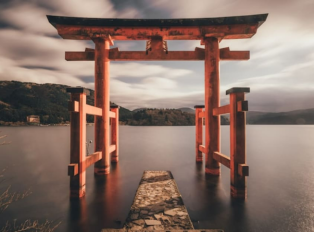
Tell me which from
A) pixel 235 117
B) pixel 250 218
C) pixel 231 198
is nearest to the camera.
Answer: pixel 250 218

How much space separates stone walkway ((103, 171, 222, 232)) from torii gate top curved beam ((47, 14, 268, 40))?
585cm

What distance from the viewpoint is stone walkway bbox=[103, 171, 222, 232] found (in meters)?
3.54

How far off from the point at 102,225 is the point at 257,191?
588 centimetres

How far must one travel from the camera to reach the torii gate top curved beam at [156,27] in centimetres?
672

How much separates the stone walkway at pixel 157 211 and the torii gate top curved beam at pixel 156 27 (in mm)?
5853

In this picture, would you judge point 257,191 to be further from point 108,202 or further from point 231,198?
point 108,202

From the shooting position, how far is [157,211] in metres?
4.14

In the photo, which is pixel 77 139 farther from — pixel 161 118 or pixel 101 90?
pixel 161 118

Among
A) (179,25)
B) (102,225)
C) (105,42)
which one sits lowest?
(102,225)

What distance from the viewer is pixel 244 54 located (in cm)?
739

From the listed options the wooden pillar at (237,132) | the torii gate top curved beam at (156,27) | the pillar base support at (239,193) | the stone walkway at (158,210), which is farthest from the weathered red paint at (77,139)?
the pillar base support at (239,193)

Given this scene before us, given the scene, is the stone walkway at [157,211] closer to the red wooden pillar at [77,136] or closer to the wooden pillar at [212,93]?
the red wooden pillar at [77,136]

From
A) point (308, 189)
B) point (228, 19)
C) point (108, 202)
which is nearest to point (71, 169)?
point (108, 202)

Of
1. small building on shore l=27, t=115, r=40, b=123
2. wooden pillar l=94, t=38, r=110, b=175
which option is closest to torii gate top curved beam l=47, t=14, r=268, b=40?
wooden pillar l=94, t=38, r=110, b=175
